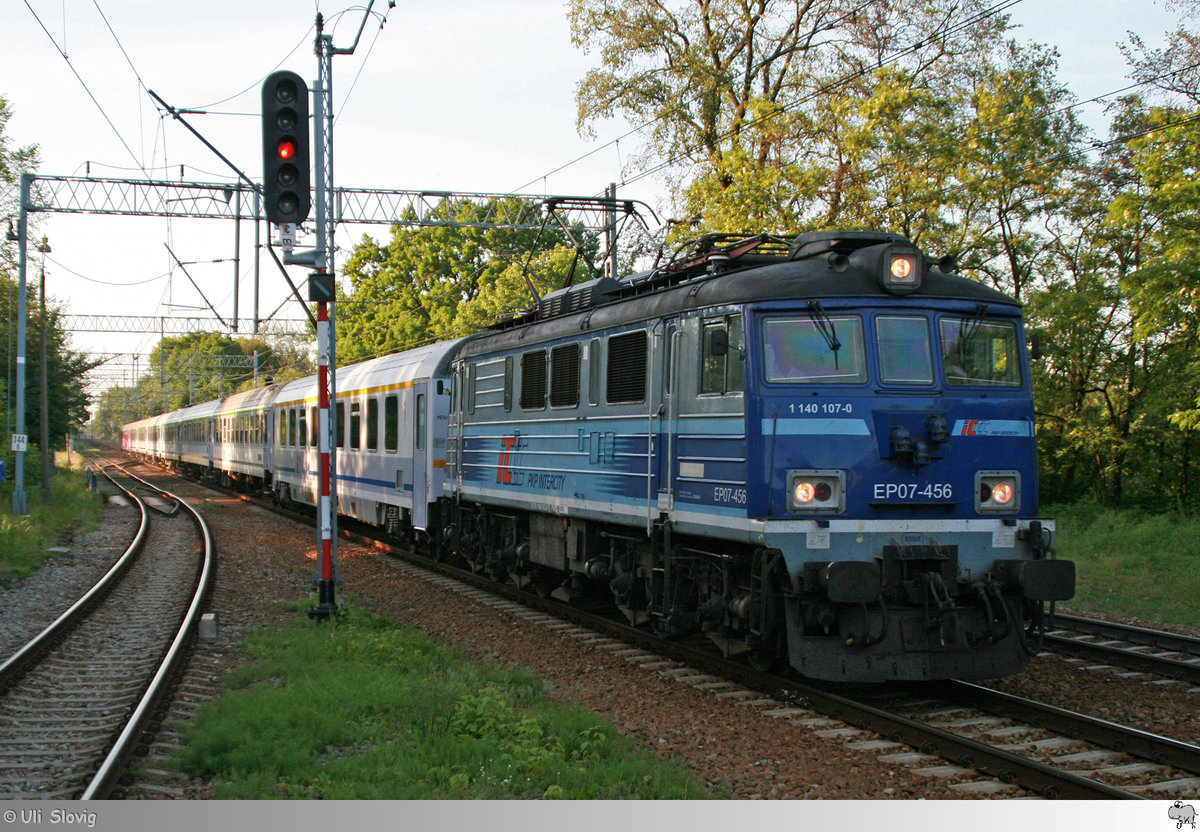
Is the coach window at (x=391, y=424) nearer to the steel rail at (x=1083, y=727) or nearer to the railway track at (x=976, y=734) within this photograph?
the railway track at (x=976, y=734)

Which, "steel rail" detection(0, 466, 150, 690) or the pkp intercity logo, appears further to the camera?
"steel rail" detection(0, 466, 150, 690)

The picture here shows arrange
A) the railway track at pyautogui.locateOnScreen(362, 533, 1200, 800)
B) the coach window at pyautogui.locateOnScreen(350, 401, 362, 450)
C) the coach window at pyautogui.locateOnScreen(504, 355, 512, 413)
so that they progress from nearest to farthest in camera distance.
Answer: the railway track at pyautogui.locateOnScreen(362, 533, 1200, 800) < the coach window at pyautogui.locateOnScreen(504, 355, 512, 413) < the coach window at pyautogui.locateOnScreen(350, 401, 362, 450)

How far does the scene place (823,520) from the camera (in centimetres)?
820

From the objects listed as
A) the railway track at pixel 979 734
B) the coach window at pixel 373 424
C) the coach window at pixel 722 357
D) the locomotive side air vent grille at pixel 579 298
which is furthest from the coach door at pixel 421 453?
the coach window at pixel 722 357

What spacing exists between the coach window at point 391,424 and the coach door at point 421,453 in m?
1.21

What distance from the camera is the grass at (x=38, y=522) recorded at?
17172mm

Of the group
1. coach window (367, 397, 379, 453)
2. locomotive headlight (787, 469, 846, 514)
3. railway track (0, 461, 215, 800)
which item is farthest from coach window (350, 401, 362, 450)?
locomotive headlight (787, 469, 846, 514)

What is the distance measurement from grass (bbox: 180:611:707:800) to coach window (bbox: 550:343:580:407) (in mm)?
3477

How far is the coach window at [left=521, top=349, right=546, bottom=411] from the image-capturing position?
1291 centimetres

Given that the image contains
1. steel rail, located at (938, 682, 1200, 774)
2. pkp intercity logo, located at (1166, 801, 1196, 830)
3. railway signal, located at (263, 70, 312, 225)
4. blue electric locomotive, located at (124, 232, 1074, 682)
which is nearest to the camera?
pkp intercity logo, located at (1166, 801, 1196, 830)

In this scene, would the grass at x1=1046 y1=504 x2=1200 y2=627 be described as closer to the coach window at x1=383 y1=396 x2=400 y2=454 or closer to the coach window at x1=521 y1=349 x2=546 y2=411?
the coach window at x1=521 y1=349 x2=546 y2=411

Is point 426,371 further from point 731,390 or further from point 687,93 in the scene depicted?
point 687,93

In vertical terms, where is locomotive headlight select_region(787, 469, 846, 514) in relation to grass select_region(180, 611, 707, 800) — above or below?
above

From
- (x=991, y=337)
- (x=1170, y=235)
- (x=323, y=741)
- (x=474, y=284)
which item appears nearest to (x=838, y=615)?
(x=991, y=337)
